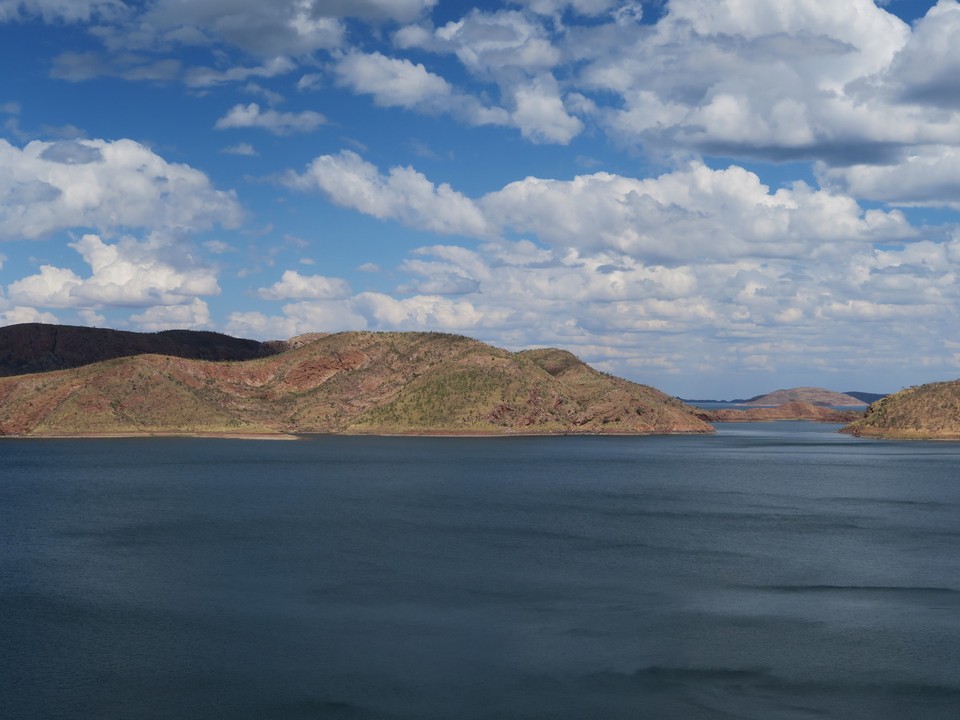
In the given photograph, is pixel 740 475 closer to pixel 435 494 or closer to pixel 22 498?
pixel 435 494

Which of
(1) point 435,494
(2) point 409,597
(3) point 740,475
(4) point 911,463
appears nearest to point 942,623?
(2) point 409,597

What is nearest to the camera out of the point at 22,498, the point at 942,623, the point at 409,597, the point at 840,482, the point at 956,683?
the point at 956,683

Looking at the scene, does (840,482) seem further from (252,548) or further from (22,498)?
(22,498)

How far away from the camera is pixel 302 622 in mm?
44844

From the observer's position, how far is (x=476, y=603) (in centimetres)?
4859

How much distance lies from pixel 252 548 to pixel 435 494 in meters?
34.6

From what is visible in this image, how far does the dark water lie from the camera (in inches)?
1391

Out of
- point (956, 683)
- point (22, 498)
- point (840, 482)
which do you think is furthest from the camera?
point (840, 482)

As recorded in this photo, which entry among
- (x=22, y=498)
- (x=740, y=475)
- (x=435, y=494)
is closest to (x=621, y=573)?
(x=435, y=494)

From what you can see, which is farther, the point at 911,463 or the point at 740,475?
the point at 911,463

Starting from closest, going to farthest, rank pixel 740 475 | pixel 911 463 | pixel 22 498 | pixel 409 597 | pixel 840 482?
pixel 409 597 < pixel 22 498 < pixel 840 482 < pixel 740 475 < pixel 911 463

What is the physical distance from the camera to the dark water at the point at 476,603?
116 feet

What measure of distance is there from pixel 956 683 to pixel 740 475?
89404 mm

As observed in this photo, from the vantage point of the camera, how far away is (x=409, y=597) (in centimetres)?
5000
